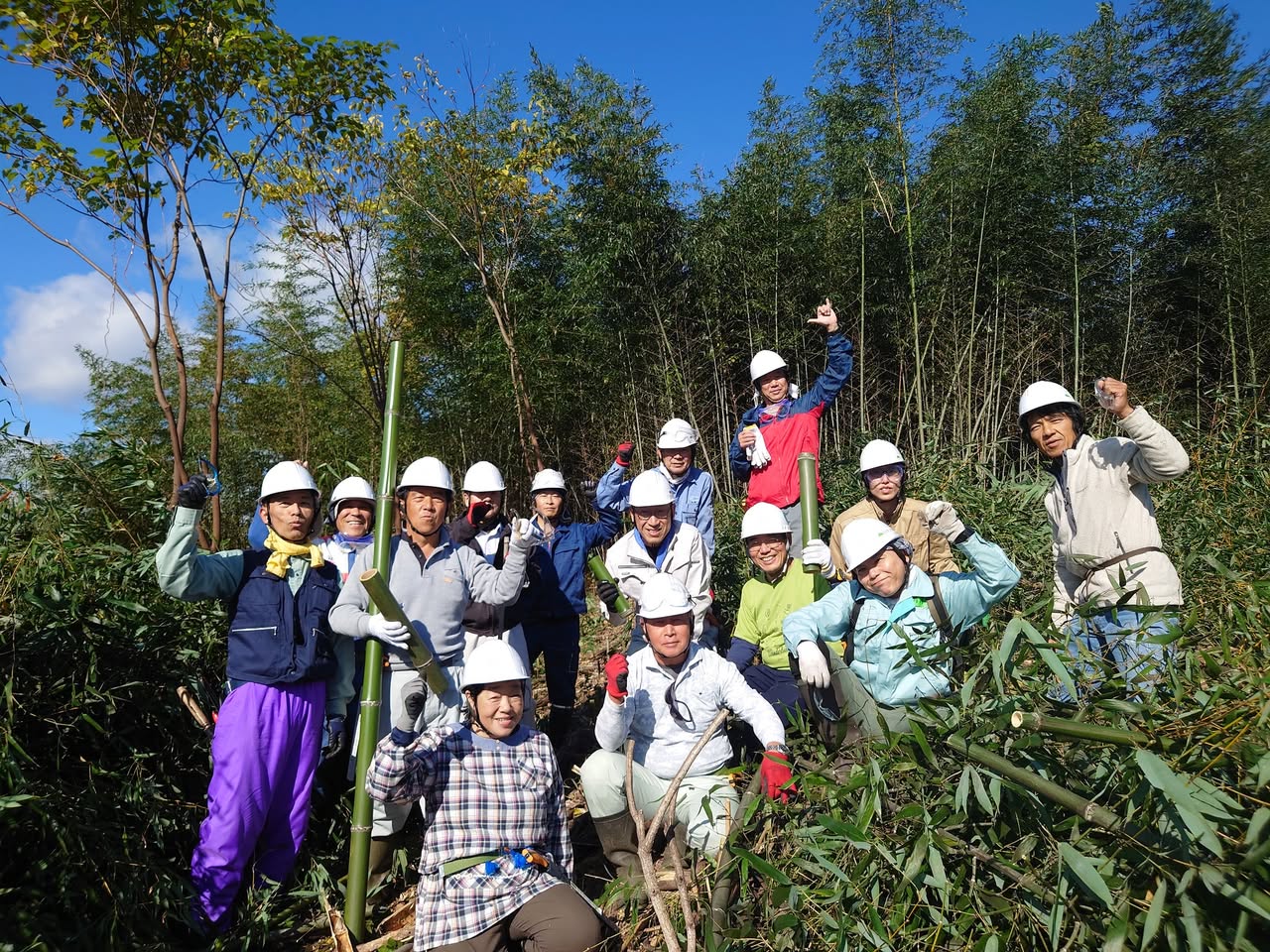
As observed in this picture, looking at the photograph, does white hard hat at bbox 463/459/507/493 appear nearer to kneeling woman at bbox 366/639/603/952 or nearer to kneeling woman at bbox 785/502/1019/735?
kneeling woman at bbox 366/639/603/952

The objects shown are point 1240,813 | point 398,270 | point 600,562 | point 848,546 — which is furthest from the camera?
point 398,270

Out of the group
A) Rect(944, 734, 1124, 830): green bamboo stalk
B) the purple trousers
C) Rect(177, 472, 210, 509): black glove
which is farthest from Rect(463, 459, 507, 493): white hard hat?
Rect(944, 734, 1124, 830): green bamboo stalk

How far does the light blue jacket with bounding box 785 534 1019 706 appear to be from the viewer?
257cm

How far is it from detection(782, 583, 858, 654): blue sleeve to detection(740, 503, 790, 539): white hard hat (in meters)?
0.85

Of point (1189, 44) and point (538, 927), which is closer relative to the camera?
point (538, 927)

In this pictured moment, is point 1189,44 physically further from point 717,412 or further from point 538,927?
point 538,927

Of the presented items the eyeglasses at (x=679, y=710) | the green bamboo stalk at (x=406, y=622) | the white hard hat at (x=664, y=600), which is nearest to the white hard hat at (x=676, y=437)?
the white hard hat at (x=664, y=600)

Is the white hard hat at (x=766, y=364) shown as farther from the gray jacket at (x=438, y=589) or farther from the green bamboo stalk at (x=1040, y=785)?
the green bamboo stalk at (x=1040, y=785)


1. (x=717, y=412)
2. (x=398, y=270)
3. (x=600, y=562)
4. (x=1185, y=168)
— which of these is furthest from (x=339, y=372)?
(x=1185, y=168)

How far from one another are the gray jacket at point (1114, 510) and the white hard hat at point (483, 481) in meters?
3.04

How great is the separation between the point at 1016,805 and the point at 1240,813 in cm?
46

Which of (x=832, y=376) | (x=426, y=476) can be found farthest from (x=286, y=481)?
(x=832, y=376)

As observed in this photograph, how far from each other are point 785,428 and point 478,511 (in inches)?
74.4

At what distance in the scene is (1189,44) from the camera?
7258 millimetres
